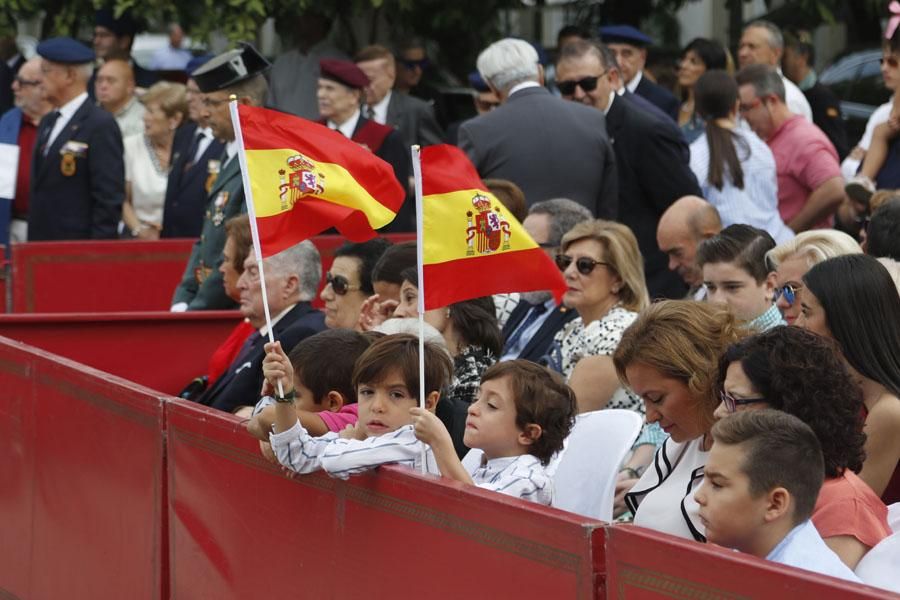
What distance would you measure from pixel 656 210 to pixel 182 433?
14.5 ft

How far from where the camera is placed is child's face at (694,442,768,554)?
3896 millimetres

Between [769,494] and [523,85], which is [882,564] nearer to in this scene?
[769,494]

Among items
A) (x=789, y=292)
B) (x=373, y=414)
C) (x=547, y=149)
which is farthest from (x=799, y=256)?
(x=547, y=149)

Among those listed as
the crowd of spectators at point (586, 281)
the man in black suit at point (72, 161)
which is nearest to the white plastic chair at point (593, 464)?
the crowd of spectators at point (586, 281)

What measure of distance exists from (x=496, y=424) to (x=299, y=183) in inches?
40.0

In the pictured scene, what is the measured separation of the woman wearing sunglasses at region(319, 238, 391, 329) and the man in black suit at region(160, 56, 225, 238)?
350 centimetres

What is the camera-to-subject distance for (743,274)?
21.8 ft

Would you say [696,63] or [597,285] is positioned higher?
[696,63]

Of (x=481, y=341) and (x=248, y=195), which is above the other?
(x=248, y=195)

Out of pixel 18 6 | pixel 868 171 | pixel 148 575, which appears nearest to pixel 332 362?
pixel 148 575

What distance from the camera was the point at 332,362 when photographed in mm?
6031

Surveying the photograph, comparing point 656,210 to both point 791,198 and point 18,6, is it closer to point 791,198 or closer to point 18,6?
point 791,198

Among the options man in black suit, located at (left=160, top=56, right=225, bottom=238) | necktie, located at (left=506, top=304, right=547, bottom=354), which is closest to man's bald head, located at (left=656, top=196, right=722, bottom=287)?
necktie, located at (left=506, top=304, right=547, bottom=354)

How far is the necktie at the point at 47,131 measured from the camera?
40.1 feet
